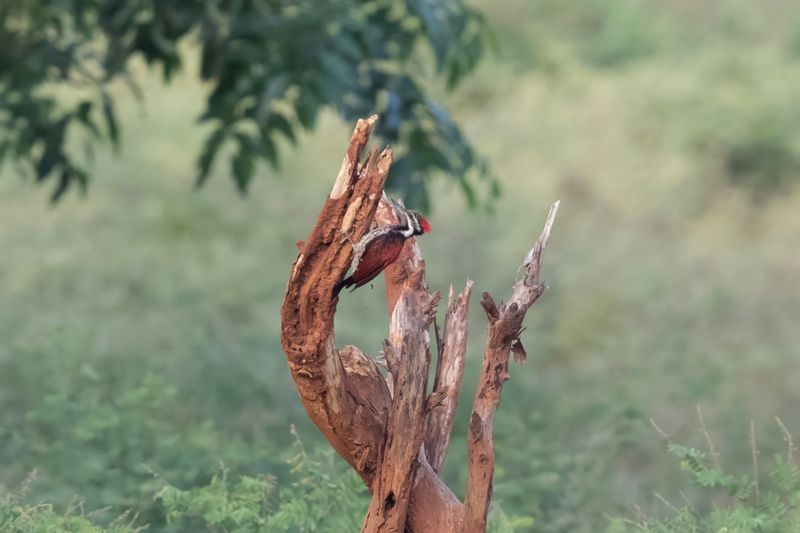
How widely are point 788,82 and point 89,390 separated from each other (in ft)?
27.3

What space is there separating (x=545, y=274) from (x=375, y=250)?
20.9ft

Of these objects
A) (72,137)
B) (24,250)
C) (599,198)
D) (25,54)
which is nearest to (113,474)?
(25,54)

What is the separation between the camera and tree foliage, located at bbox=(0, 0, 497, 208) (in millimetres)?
3918

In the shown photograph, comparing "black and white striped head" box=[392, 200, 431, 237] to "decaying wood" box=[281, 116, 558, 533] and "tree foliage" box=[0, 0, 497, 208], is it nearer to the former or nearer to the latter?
"decaying wood" box=[281, 116, 558, 533]

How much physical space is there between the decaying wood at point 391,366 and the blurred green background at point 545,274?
802 mm

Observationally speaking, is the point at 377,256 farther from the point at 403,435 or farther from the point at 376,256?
the point at 403,435

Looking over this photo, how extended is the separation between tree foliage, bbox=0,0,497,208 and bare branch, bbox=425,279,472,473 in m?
1.29

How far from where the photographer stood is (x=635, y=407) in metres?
4.83

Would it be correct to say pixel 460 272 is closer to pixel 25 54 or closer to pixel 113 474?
pixel 25 54

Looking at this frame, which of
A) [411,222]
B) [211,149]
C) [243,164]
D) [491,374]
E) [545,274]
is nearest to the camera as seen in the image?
[411,222]

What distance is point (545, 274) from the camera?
8.64 m

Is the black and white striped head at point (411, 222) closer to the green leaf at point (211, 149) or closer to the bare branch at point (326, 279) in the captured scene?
the bare branch at point (326, 279)

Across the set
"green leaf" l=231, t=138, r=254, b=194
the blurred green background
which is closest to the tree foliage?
"green leaf" l=231, t=138, r=254, b=194

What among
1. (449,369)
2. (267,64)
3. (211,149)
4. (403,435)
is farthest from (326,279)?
(267,64)
